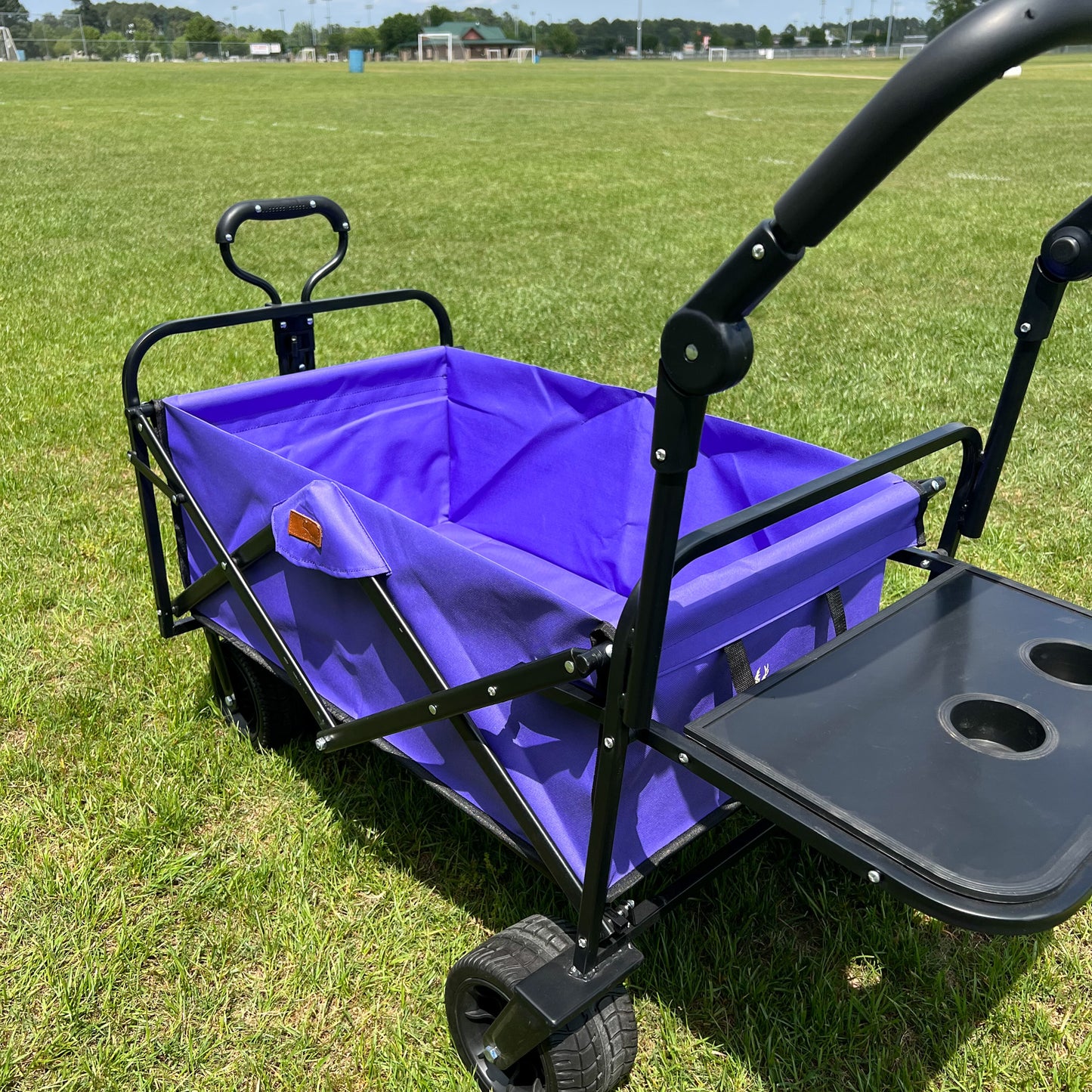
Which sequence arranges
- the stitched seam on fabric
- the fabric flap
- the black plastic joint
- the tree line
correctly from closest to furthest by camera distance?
the black plastic joint → the fabric flap → the stitched seam on fabric → the tree line

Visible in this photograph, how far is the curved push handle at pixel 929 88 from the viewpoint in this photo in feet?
2.71

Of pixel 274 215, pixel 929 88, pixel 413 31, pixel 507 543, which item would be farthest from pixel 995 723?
pixel 413 31

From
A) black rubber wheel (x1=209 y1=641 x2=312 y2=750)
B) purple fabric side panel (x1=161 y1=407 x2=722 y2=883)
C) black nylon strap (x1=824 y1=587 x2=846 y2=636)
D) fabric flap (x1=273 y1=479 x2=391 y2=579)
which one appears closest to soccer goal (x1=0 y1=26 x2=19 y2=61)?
black rubber wheel (x1=209 y1=641 x2=312 y2=750)

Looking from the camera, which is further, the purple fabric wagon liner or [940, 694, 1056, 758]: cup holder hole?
the purple fabric wagon liner

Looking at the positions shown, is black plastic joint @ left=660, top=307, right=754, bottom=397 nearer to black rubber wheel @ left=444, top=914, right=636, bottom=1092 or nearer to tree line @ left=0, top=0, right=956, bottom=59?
black rubber wheel @ left=444, top=914, right=636, bottom=1092

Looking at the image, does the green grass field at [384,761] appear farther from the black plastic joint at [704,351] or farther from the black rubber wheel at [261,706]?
the black plastic joint at [704,351]

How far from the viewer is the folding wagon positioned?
1118mm

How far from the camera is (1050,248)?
1.62m

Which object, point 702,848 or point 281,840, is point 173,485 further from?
point 702,848

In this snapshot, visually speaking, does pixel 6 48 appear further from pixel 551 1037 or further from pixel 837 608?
pixel 551 1037

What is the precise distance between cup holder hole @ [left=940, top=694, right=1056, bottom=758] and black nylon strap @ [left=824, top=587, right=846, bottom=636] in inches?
11.8

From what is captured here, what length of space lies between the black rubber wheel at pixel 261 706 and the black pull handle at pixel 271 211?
0.98 meters

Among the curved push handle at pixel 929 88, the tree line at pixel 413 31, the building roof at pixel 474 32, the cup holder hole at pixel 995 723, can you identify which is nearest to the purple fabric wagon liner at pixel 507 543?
the cup holder hole at pixel 995 723

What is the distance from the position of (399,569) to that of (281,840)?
2.85 feet
